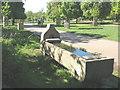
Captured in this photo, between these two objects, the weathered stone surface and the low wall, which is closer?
the low wall

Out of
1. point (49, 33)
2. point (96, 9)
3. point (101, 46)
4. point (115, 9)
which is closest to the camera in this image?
point (49, 33)

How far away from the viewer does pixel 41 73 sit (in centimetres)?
507

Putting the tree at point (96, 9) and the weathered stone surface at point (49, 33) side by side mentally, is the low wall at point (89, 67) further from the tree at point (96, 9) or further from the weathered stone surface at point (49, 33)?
the tree at point (96, 9)

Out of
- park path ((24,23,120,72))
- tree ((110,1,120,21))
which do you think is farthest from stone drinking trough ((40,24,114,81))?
tree ((110,1,120,21))

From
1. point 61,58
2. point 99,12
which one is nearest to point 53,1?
point 99,12

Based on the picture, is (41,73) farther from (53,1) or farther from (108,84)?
(53,1)

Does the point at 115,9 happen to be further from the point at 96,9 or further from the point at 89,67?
the point at 89,67

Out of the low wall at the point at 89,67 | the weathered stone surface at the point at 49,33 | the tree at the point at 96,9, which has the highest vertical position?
the tree at the point at 96,9

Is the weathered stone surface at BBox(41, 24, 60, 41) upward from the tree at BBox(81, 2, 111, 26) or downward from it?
downward

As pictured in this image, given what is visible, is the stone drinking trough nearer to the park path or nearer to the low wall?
the low wall

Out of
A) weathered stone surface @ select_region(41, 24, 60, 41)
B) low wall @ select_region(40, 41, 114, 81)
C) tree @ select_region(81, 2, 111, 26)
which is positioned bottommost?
low wall @ select_region(40, 41, 114, 81)

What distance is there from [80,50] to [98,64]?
91.8 inches

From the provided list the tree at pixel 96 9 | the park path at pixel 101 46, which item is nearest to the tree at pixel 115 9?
the tree at pixel 96 9

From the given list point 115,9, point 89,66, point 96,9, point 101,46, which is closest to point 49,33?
point 101,46
